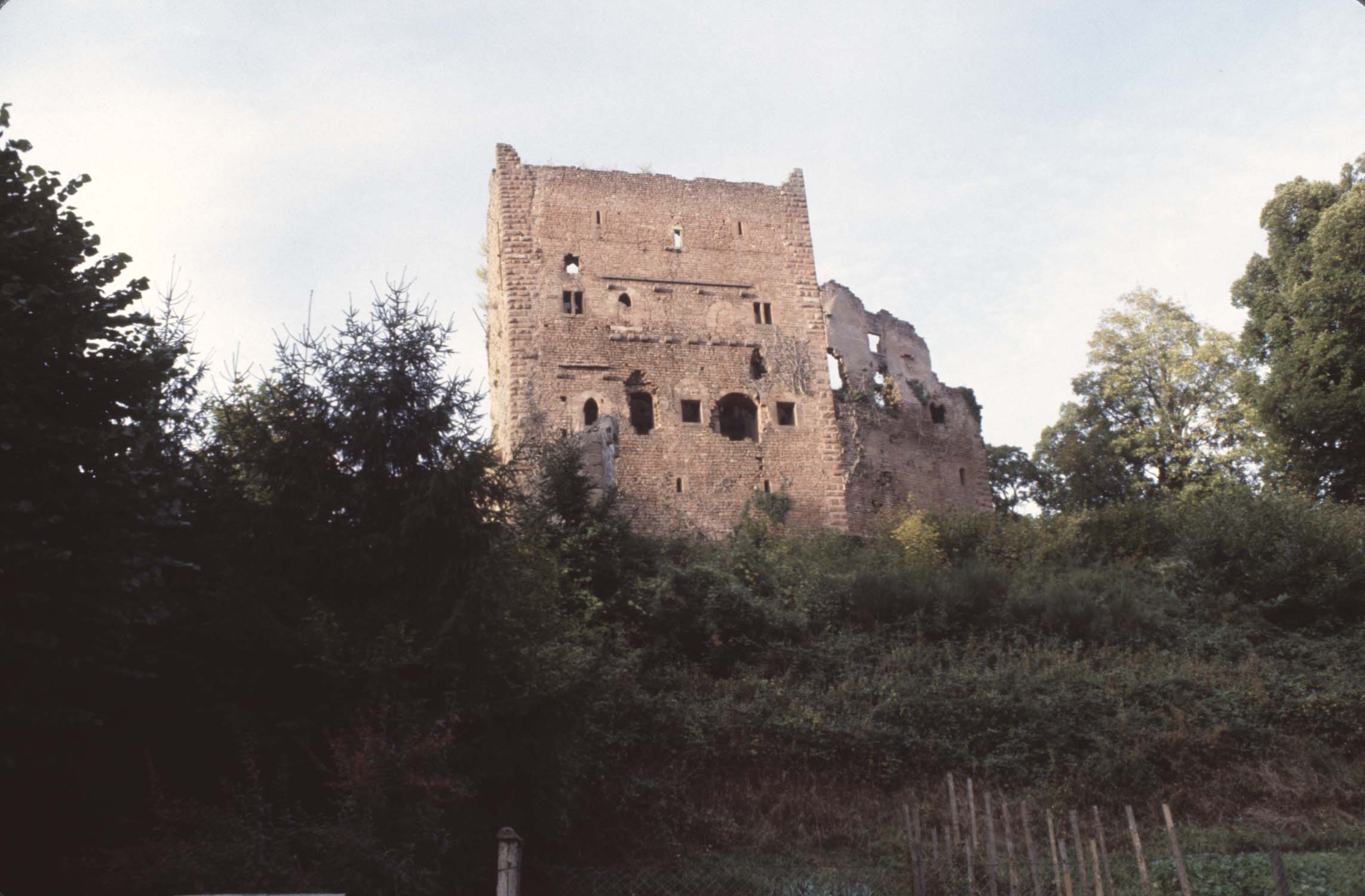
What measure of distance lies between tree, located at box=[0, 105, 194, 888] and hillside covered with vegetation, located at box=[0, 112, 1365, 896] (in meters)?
0.03

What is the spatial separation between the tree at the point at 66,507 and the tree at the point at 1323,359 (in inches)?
860

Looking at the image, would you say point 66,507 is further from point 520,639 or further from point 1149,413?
point 1149,413

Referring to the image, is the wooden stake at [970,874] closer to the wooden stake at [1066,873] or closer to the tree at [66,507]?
the wooden stake at [1066,873]

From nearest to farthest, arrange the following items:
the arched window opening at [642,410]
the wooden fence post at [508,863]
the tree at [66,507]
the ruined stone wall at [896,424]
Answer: the wooden fence post at [508,863]
the tree at [66,507]
the arched window opening at [642,410]
the ruined stone wall at [896,424]

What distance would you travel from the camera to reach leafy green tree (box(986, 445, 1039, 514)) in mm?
36062

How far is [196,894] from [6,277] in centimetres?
522

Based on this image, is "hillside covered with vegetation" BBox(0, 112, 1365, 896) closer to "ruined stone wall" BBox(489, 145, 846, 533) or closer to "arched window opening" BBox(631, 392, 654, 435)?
"ruined stone wall" BBox(489, 145, 846, 533)

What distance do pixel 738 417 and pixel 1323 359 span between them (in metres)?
12.7

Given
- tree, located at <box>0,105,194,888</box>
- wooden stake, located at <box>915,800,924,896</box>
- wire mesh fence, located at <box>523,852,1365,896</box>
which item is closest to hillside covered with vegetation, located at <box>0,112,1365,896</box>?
tree, located at <box>0,105,194,888</box>

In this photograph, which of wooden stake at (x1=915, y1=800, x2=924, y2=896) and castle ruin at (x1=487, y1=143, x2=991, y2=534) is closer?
wooden stake at (x1=915, y1=800, x2=924, y2=896)

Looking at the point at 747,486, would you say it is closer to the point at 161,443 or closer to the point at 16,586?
the point at 161,443

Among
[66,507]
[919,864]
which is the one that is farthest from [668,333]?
[66,507]

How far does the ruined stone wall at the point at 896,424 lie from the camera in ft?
93.7

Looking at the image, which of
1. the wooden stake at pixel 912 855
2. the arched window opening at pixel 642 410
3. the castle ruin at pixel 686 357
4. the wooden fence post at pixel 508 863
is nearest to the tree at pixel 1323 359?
the castle ruin at pixel 686 357
